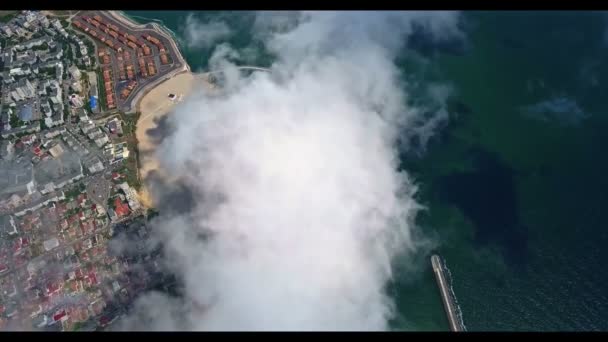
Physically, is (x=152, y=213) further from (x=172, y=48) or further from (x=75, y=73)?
(x=172, y=48)

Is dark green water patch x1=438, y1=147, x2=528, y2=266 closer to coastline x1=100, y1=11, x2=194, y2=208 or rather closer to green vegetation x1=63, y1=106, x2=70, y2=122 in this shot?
coastline x1=100, y1=11, x2=194, y2=208

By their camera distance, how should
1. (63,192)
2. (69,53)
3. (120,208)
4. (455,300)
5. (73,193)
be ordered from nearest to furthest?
(455,300), (120,208), (63,192), (73,193), (69,53)

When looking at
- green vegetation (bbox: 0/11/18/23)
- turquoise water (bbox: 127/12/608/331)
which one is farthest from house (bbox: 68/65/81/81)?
green vegetation (bbox: 0/11/18/23)

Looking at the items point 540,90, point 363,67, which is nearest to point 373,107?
point 363,67

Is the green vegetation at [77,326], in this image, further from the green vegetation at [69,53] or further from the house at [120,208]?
the green vegetation at [69,53]

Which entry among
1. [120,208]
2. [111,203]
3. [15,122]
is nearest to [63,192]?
[111,203]

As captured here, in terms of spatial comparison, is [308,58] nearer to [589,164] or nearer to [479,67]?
[479,67]
